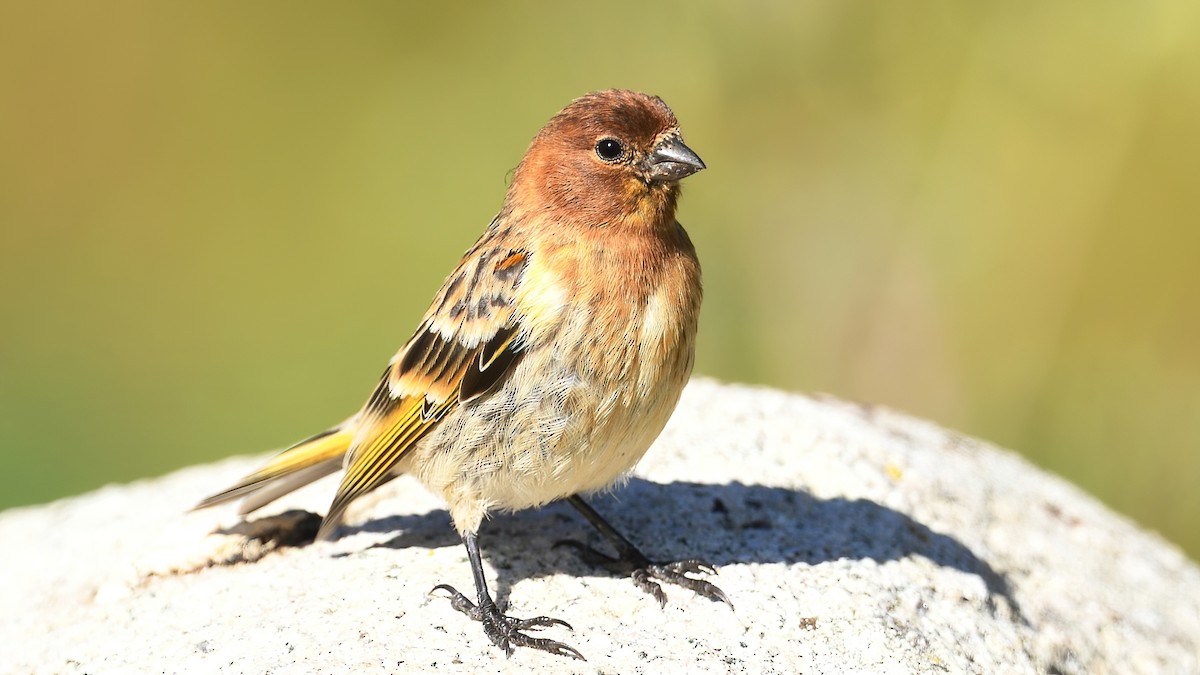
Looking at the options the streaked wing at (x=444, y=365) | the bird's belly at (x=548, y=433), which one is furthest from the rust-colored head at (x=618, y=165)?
the bird's belly at (x=548, y=433)

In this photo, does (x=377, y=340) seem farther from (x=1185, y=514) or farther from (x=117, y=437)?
(x=1185, y=514)

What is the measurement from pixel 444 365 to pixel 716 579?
1.14m

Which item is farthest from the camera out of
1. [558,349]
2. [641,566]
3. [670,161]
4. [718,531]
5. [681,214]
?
[681,214]

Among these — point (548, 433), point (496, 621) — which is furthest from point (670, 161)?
point (496, 621)

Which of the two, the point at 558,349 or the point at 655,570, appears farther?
the point at 655,570

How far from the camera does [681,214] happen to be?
7.30 metres

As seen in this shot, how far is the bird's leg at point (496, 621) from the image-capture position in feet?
11.9

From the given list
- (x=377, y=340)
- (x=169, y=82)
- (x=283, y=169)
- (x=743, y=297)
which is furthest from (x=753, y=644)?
(x=169, y=82)

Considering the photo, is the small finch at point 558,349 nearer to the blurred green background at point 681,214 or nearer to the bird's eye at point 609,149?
the bird's eye at point 609,149

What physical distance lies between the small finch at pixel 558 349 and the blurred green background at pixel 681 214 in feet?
8.96

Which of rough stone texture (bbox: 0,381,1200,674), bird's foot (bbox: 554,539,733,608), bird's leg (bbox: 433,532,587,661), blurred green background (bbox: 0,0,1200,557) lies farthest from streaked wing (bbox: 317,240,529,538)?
blurred green background (bbox: 0,0,1200,557)

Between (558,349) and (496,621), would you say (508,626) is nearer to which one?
(496,621)

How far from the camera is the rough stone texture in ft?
12.2

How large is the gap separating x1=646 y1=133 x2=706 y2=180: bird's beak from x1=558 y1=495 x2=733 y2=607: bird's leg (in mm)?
1197
